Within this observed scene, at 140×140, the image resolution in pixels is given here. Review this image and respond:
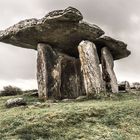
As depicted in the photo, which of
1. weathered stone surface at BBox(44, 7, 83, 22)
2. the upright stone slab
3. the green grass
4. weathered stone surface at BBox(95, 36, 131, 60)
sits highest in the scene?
weathered stone surface at BBox(44, 7, 83, 22)

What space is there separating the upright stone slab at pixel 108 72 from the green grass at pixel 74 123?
8464 millimetres

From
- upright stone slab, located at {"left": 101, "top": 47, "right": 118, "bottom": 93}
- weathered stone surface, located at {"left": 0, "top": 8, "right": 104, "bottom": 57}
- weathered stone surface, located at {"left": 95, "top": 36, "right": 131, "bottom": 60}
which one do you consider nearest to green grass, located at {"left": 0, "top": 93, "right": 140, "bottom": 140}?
weathered stone surface, located at {"left": 0, "top": 8, "right": 104, "bottom": 57}

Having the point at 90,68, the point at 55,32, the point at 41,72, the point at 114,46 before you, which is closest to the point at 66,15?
the point at 55,32

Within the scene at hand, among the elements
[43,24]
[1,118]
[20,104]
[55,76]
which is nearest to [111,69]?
[55,76]

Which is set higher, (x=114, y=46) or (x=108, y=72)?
(x=114, y=46)

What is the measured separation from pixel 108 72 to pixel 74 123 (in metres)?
12.2

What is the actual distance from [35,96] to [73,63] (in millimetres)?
4240

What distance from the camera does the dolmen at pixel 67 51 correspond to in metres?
26.0

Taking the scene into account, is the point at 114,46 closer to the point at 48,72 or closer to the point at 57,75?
the point at 57,75

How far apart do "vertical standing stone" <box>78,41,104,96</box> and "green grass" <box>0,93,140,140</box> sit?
5.57 meters

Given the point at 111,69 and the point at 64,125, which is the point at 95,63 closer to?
the point at 111,69

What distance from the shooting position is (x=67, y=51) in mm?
30062

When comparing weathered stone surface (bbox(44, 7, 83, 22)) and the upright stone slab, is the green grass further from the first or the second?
the upright stone slab

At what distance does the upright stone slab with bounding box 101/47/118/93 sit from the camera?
94.0ft
